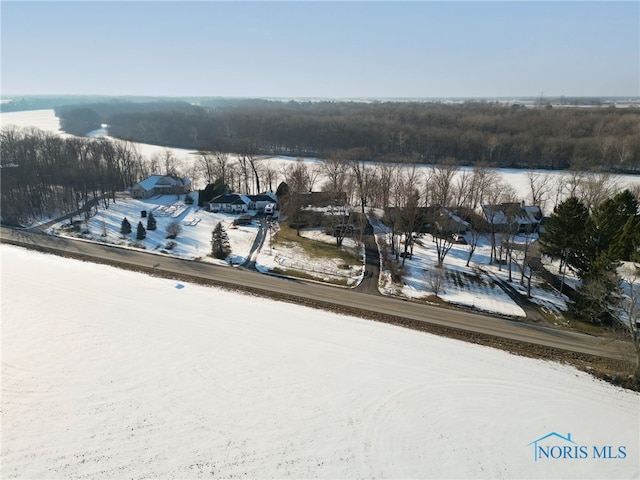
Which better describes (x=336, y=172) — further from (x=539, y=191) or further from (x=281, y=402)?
(x=281, y=402)

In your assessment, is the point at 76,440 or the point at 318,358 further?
the point at 318,358

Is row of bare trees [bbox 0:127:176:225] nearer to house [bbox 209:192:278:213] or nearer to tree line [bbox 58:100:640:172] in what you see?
house [bbox 209:192:278:213]

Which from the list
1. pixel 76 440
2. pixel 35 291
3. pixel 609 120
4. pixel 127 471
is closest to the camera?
pixel 127 471

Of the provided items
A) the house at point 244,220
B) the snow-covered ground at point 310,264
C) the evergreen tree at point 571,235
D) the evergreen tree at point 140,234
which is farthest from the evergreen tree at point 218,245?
the evergreen tree at point 571,235

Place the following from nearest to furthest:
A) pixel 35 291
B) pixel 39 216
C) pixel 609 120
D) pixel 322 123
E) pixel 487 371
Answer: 1. pixel 487 371
2. pixel 35 291
3. pixel 39 216
4. pixel 609 120
5. pixel 322 123

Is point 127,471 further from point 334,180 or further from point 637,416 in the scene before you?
point 334,180

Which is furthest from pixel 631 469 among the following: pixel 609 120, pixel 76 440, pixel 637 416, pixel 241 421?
pixel 609 120
